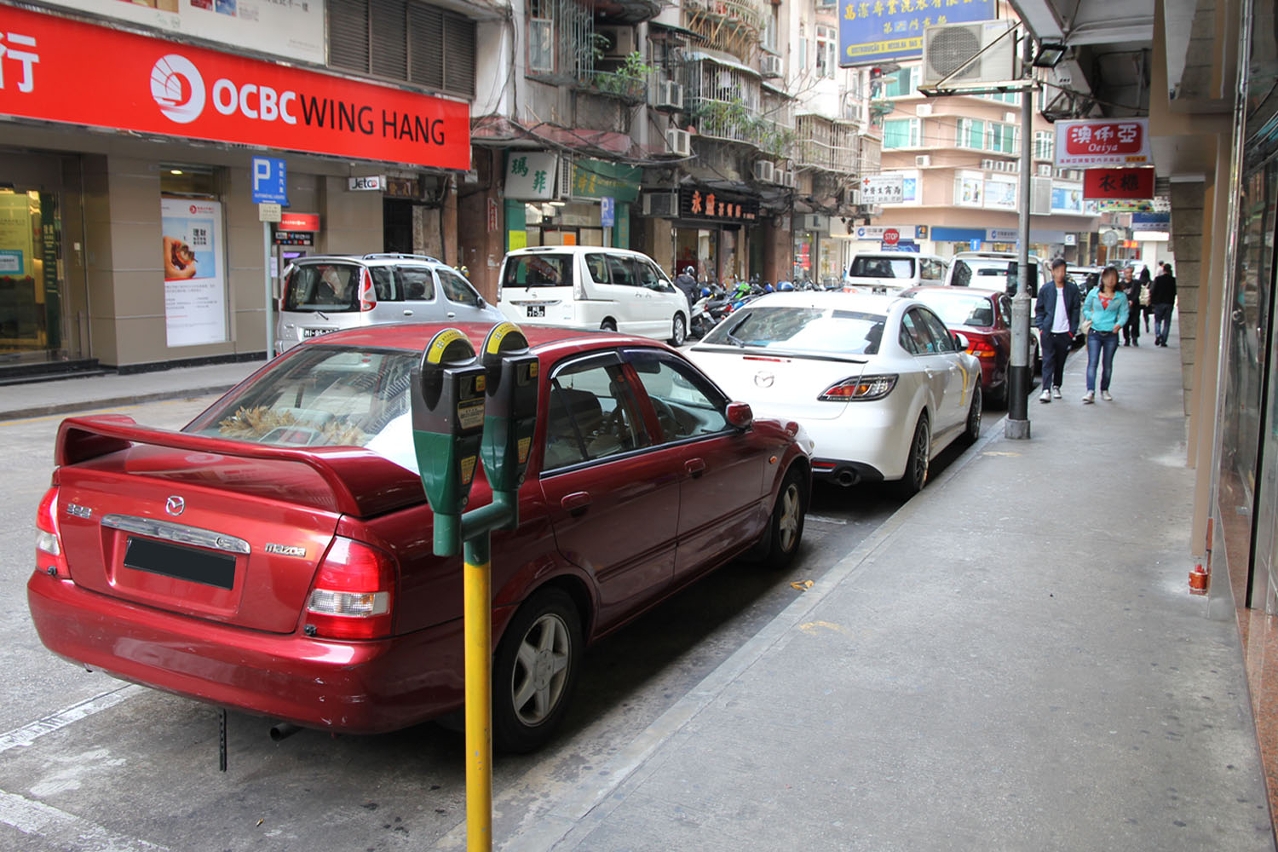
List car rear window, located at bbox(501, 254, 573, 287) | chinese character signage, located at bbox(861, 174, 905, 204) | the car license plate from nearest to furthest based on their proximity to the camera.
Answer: the car license plate, car rear window, located at bbox(501, 254, 573, 287), chinese character signage, located at bbox(861, 174, 905, 204)

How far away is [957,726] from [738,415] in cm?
212

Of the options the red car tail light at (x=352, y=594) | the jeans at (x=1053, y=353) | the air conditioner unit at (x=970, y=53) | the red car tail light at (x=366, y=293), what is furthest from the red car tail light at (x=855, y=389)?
the red car tail light at (x=366, y=293)

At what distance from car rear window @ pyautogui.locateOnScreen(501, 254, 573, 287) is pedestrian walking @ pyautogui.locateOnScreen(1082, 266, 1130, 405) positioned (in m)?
8.65

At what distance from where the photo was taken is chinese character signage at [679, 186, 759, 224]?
31.0m

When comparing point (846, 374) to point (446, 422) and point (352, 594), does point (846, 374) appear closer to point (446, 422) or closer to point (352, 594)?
point (352, 594)

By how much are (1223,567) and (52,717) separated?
530cm

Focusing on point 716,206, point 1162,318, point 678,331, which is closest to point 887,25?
point 678,331

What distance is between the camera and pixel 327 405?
176 inches

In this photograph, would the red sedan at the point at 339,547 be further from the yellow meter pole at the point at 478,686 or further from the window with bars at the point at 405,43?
the window with bars at the point at 405,43

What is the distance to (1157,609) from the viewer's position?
5789mm

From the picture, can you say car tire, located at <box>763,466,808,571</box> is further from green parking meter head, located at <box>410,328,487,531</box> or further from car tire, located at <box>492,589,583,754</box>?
green parking meter head, located at <box>410,328,487,531</box>

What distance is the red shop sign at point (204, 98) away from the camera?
1345cm

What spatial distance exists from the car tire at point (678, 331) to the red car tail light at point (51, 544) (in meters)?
18.3

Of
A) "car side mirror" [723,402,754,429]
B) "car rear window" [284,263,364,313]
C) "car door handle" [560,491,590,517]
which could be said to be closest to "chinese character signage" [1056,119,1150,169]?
"car rear window" [284,263,364,313]
